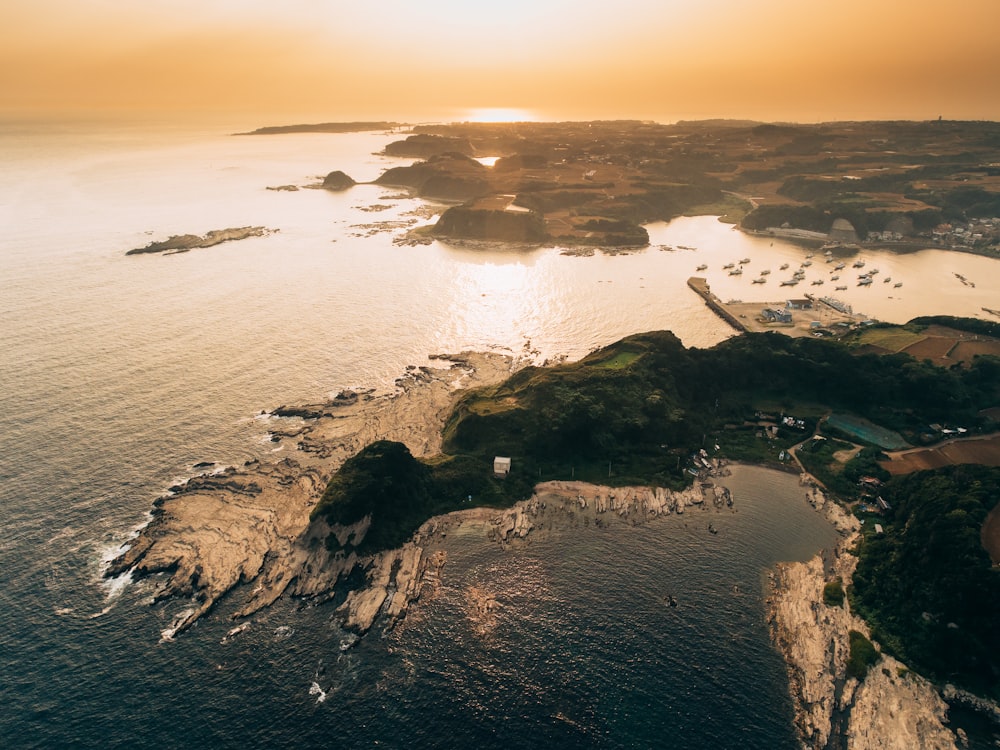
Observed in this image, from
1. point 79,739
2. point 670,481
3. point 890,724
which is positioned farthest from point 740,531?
point 79,739

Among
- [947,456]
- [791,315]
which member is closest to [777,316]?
[791,315]

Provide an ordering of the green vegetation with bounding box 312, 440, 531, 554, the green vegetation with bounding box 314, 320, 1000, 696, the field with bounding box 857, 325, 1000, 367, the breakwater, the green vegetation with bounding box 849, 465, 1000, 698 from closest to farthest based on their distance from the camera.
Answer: the green vegetation with bounding box 849, 465, 1000, 698 → the green vegetation with bounding box 314, 320, 1000, 696 → the green vegetation with bounding box 312, 440, 531, 554 → the field with bounding box 857, 325, 1000, 367 → the breakwater

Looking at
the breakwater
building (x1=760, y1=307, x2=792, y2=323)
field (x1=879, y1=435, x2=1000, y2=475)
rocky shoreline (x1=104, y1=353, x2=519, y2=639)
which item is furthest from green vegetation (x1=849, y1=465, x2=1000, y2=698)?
building (x1=760, y1=307, x2=792, y2=323)

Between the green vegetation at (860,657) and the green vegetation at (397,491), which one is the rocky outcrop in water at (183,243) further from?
the green vegetation at (860,657)

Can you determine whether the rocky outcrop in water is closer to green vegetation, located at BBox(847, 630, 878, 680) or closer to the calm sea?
the calm sea

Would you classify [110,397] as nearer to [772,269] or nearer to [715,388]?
[715,388]

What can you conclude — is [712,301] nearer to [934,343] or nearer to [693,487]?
[934,343]
